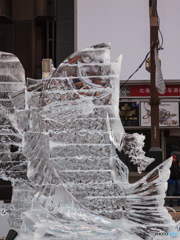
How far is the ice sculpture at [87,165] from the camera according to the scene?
6.63 ft

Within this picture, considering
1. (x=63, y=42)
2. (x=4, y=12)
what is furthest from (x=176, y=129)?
(x=4, y=12)

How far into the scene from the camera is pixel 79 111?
2.07 metres

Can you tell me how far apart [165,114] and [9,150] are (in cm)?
376

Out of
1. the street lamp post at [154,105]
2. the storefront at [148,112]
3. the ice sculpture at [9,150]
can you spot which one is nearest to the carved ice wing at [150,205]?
the ice sculpture at [9,150]

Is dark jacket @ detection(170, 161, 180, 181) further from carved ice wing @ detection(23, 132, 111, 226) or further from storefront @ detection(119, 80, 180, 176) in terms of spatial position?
carved ice wing @ detection(23, 132, 111, 226)

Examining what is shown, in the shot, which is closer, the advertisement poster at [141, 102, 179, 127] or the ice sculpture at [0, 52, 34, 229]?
the ice sculpture at [0, 52, 34, 229]

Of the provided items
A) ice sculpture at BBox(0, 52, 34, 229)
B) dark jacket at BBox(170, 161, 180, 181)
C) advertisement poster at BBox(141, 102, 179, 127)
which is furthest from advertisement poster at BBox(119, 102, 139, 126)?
ice sculpture at BBox(0, 52, 34, 229)

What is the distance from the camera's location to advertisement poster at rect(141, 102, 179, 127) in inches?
226

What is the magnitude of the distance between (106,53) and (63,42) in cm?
410

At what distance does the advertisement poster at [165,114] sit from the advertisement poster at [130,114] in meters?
0.10

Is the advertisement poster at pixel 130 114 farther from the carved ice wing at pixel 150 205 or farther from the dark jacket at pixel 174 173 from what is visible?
the carved ice wing at pixel 150 205

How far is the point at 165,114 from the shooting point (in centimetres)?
576

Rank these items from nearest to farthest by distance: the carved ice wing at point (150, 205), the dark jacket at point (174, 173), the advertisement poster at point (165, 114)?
the carved ice wing at point (150, 205) → the dark jacket at point (174, 173) → the advertisement poster at point (165, 114)

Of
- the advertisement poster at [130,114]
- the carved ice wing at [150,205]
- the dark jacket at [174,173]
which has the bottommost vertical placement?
the dark jacket at [174,173]
